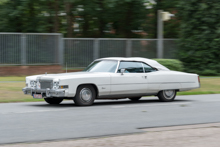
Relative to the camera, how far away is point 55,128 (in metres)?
7.87

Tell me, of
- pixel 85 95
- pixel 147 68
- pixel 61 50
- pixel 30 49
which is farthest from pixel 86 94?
pixel 61 50

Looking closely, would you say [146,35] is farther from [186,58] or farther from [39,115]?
[39,115]

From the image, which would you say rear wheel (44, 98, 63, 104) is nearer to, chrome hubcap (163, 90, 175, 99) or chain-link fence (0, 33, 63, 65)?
chrome hubcap (163, 90, 175, 99)

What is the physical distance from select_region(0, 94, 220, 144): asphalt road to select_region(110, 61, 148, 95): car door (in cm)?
55

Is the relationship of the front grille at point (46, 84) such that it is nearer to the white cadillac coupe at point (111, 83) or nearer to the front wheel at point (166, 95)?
the white cadillac coupe at point (111, 83)

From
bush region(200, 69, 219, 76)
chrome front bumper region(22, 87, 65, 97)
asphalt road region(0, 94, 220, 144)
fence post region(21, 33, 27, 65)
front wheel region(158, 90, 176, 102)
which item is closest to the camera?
asphalt road region(0, 94, 220, 144)

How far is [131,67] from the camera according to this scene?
12633 mm

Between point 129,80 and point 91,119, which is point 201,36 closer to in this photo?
point 129,80

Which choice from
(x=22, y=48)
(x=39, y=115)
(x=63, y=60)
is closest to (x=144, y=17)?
(x=63, y=60)

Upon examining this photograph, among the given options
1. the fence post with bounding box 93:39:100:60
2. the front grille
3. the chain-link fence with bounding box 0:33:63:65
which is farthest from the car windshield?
the fence post with bounding box 93:39:100:60

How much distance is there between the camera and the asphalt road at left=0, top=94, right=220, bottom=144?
24.0 feet

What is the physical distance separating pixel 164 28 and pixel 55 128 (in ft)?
81.4

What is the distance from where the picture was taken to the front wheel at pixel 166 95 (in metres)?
13.1

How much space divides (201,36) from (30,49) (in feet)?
34.1
